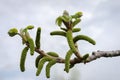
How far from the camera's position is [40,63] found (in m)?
5.60

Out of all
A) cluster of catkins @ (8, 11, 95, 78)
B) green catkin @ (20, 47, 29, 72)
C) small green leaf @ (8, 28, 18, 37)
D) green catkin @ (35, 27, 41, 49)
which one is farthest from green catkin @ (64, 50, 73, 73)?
small green leaf @ (8, 28, 18, 37)

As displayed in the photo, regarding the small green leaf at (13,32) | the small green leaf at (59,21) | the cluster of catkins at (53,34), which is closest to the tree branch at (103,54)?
the cluster of catkins at (53,34)

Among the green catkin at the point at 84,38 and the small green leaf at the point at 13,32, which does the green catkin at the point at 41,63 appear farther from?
the small green leaf at the point at 13,32

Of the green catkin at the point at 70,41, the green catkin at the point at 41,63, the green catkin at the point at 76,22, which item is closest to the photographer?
the green catkin at the point at 70,41

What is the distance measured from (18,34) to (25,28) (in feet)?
0.56

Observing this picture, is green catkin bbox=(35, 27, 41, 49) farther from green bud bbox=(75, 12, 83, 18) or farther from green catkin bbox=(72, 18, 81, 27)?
green bud bbox=(75, 12, 83, 18)

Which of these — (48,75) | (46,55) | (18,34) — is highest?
(18,34)

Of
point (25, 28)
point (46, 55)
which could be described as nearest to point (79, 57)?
point (46, 55)

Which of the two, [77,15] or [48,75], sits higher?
[77,15]

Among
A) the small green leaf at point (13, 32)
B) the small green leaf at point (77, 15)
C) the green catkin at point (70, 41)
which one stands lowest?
the green catkin at point (70, 41)

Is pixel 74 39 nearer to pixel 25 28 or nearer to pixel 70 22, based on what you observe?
pixel 70 22

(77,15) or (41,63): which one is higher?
(77,15)

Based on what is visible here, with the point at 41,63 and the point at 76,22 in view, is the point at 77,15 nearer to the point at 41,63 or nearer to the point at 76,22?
the point at 76,22

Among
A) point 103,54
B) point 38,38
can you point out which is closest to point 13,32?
point 38,38
